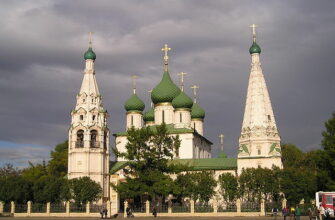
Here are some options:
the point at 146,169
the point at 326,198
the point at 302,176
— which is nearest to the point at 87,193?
the point at 146,169

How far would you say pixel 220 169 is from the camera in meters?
53.6

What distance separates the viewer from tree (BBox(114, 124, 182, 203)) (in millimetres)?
38875

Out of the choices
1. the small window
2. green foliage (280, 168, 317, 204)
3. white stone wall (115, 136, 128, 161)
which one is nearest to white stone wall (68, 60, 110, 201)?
white stone wall (115, 136, 128, 161)

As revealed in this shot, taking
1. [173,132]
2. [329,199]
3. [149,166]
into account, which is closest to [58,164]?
[173,132]

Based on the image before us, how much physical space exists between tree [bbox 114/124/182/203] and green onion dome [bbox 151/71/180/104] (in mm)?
18898

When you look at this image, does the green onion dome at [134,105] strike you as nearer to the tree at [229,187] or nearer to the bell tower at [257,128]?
the bell tower at [257,128]

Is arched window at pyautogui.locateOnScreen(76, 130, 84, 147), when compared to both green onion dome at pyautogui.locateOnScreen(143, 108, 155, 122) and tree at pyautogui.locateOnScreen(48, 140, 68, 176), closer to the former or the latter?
tree at pyautogui.locateOnScreen(48, 140, 68, 176)

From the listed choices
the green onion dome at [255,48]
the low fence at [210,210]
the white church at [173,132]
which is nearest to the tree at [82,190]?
the white church at [173,132]

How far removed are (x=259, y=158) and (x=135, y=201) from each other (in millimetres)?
13704

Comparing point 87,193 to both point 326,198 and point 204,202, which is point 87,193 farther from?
point 326,198

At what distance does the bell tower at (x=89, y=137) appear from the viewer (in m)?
52.8

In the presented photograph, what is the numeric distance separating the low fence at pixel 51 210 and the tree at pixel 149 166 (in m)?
4.97

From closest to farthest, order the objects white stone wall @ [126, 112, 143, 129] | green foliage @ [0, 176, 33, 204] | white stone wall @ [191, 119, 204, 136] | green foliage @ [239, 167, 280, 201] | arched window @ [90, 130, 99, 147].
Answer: green foliage @ [239, 167, 280, 201] → green foliage @ [0, 176, 33, 204] → arched window @ [90, 130, 99, 147] → white stone wall @ [126, 112, 143, 129] → white stone wall @ [191, 119, 204, 136]

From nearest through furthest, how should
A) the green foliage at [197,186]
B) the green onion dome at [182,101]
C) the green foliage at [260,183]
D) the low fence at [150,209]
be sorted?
the low fence at [150,209], the green foliage at [260,183], the green foliage at [197,186], the green onion dome at [182,101]
